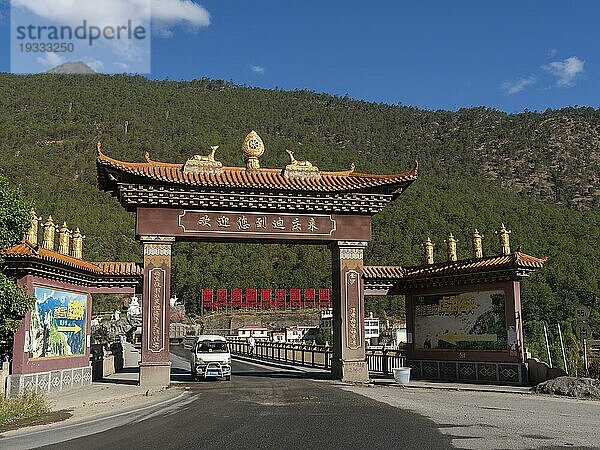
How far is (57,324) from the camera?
2091 centimetres

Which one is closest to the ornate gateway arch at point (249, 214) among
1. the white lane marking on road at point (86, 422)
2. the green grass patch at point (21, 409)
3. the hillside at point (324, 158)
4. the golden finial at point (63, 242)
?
the golden finial at point (63, 242)

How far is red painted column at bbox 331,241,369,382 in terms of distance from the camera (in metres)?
23.7

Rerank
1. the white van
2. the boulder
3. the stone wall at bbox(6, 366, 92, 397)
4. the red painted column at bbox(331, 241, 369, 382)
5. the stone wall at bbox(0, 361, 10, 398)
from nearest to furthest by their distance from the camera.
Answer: the boulder
the stone wall at bbox(0, 361, 10, 398)
the stone wall at bbox(6, 366, 92, 397)
the red painted column at bbox(331, 241, 369, 382)
the white van

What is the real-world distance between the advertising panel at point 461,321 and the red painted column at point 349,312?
112 inches

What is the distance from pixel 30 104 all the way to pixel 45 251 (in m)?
145

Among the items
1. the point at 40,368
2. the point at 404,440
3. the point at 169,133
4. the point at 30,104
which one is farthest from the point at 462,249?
the point at 30,104

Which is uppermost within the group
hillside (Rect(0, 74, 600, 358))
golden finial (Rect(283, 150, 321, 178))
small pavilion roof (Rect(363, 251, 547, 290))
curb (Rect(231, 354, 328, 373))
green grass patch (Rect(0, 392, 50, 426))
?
hillside (Rect(0, 74, 600, 358))

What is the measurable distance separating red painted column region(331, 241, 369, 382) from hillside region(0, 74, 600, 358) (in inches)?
1852

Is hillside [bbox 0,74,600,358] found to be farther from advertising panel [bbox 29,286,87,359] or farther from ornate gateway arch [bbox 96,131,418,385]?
advertising panel [bbox 29,286,87,359]

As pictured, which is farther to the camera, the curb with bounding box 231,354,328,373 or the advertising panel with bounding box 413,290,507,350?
the curb with bounding box 231,354,328,373

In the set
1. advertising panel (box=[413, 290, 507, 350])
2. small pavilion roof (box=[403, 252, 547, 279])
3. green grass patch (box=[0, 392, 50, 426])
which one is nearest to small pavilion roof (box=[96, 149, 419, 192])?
small pavilion roof (box=[403, 252, 547, 279])

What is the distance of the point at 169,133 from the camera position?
459 feet

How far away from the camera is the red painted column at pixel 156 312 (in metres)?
21.6

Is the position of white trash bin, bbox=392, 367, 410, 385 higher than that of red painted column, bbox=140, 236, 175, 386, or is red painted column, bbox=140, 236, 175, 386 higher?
red painted column, bbox=140, 236, 175, 386
